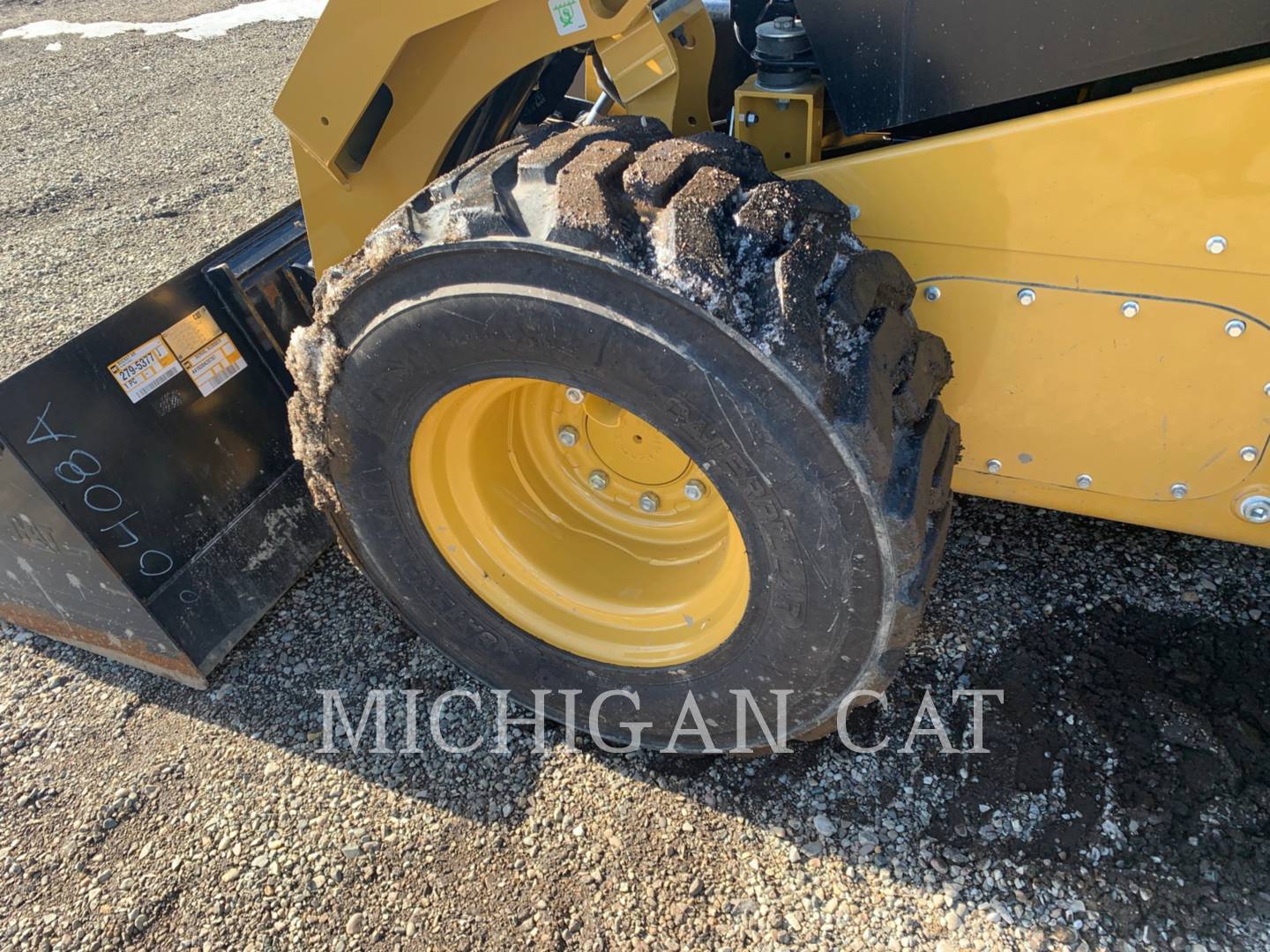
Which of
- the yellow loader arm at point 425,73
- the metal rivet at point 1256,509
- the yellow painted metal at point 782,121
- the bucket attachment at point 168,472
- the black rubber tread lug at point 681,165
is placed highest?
the yellow loader arm at point 425,73

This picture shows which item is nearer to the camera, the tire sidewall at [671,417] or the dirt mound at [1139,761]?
the tire sidewall at [671,417]

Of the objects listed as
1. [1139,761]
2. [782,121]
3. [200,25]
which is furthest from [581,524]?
[200,25]

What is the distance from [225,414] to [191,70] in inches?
278

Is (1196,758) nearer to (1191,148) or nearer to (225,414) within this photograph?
(1191,148)

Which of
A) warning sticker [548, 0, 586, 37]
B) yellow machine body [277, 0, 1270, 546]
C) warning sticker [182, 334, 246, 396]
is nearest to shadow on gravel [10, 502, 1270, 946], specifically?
yellow machine body [277, 0, 1270, 546]

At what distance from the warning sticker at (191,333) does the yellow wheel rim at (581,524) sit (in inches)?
37.2

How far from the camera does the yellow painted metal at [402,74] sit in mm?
1752

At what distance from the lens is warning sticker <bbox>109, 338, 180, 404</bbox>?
227 cm

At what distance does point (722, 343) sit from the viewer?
1428 mm

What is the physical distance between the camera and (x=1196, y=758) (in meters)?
1.97

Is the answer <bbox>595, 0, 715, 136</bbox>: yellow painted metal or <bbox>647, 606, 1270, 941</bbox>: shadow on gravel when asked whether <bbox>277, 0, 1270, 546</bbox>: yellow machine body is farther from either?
<bbox>647, 606, 1270, 941</bbox>: shadow on gravel

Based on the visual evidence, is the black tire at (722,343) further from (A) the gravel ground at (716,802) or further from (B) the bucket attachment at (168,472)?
(B) the bucket attachment at (168,472)

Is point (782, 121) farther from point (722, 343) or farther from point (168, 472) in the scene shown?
point (168, 472)

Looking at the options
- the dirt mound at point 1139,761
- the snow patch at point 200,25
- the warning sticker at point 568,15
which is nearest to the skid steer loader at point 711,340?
the warning sticker at point 568,15
